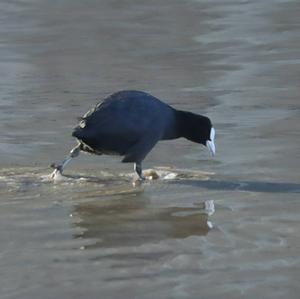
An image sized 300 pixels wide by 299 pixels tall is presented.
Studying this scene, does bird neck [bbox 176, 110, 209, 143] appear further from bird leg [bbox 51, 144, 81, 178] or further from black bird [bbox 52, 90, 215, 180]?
bird leg [bbox 51, 144, 81, 178]

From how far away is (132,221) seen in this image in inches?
323

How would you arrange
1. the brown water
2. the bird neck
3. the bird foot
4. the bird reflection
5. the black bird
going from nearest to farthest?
1. the brown water
2. the bird reflection
3. the black bird
4. the bird foot
5. the bird neck

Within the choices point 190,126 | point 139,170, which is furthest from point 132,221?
point 190,126

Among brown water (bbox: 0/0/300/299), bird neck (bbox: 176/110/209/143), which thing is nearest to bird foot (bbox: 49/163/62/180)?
brown water (bbox: 0/0/300/299)

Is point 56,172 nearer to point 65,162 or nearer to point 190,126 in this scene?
point 65,162

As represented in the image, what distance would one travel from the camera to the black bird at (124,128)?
9305mm

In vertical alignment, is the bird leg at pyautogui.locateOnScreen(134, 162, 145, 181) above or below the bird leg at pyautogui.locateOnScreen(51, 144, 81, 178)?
below

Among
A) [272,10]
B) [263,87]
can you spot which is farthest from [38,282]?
[272,10]

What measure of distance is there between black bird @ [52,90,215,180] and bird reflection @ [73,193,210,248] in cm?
59

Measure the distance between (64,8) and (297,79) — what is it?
7.51 m

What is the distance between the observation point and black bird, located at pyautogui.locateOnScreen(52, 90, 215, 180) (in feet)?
30.5

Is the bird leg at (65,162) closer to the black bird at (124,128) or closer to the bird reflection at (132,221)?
the black bird at (124,128)

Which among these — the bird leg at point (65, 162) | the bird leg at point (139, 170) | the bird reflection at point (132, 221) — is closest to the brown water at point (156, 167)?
the bird reflection at point (132, 221)

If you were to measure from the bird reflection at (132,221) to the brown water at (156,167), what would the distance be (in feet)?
0.05
